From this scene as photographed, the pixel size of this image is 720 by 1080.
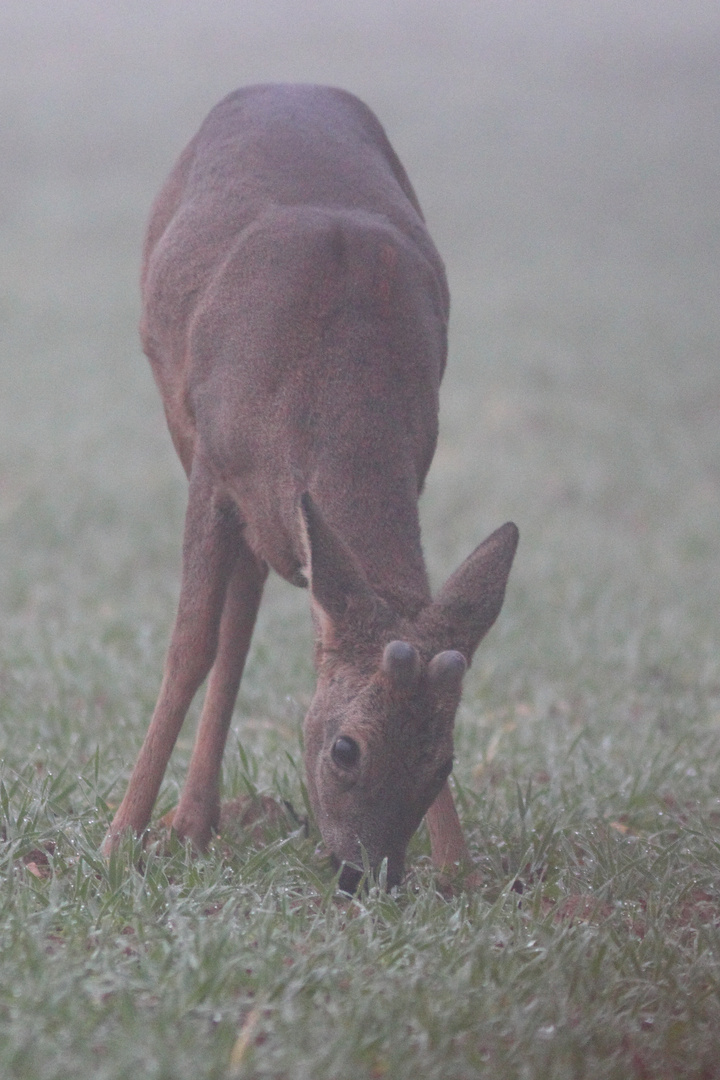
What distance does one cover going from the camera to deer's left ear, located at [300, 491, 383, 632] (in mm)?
→ 3627

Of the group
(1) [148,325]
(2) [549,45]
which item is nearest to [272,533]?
(1) [148,325]

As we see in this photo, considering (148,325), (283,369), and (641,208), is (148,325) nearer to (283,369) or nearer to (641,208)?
(283,369)

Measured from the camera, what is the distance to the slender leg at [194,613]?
4.29 meters

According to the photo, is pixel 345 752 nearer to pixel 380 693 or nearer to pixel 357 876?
pixel 380 693

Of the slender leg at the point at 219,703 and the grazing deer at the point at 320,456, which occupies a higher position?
the grazing deer at the point at 320,456

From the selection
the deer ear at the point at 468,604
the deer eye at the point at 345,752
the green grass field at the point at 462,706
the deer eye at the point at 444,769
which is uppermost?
the deer ear at the point at 468,604

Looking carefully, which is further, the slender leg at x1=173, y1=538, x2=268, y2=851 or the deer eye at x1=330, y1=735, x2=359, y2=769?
the slender leg at x1=173, y1=538, x2=268, y2=851

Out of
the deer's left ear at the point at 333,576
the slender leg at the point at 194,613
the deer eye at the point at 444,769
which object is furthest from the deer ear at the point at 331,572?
the slender leg at the point at 194,613

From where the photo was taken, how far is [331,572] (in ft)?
12.1

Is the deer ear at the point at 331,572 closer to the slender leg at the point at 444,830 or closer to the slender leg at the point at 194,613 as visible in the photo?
the slender leg at the point at 194,613

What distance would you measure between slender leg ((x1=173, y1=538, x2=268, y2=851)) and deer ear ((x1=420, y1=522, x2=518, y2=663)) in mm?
845

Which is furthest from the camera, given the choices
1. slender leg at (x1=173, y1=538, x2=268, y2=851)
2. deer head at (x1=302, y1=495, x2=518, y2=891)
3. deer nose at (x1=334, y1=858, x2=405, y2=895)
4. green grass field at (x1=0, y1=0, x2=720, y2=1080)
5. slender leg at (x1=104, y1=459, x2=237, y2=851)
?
slender leg at (x1=173, y1=538, x2=268, y2=851)

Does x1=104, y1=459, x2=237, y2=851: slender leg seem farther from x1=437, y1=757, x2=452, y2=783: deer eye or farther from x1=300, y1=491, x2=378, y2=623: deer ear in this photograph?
x1=437, y1=757, x2=452, y2=783: deer eye

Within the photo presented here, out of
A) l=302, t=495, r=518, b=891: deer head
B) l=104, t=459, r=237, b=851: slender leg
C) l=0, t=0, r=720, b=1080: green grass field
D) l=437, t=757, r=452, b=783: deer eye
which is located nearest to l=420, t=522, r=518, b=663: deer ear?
l=302, t=495, r=518, b=891: deer head
